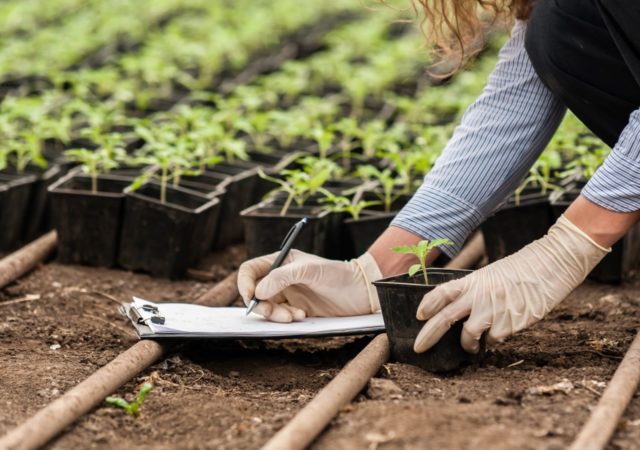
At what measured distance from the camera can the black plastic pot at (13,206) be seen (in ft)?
12.7

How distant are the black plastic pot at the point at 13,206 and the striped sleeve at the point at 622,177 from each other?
2288 mm

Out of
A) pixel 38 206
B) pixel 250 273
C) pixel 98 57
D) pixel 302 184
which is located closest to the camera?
pixel 250 273

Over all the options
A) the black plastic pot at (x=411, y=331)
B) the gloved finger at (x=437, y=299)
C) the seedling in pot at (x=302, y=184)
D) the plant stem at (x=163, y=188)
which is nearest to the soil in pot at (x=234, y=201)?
the plant stem at (x=163, y=188)

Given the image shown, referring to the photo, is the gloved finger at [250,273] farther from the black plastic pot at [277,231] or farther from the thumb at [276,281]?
the black plastic pot at [277,231]

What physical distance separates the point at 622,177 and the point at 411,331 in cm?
63

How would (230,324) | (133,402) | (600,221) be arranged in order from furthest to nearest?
(230,324), (600,221), (133,402)

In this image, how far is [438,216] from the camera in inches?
116

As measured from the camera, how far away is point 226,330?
2670mm

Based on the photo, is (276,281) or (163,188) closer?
(276,281)

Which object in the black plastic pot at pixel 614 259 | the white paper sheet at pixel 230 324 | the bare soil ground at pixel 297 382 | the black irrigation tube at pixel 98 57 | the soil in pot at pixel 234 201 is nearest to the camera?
the bare soil ground at pixel 297 382

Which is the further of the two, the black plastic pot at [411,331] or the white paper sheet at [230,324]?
the white paper sheet at [230,324]

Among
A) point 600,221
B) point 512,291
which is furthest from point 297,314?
point 600,221

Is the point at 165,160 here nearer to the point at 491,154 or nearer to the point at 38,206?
the point at 38,206

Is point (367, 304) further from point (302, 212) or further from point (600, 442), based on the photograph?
point (600, 442)
